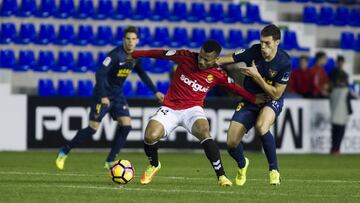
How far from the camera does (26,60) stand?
73.4 ft

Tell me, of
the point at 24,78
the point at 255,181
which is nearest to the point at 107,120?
the point at 24,78

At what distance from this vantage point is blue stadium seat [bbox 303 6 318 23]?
25969mm

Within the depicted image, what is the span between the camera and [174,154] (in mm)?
20797

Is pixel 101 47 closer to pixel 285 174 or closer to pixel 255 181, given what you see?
pixel 285 174

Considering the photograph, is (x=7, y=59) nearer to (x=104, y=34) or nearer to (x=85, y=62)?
(x=85, y=62)

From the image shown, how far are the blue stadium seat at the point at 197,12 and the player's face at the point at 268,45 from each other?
488 inches

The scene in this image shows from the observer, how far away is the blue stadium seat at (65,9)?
23.2 metres

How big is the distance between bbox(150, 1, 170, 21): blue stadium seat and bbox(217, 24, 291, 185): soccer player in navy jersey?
11.7 meters

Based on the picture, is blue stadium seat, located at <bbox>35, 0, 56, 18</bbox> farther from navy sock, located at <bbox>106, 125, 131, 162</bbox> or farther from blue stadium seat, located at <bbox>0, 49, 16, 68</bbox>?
navy sock, located at <bbox>106, 125, 131, 162</bbox>

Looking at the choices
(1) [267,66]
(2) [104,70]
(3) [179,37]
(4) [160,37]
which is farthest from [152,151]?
(3) [179,37]

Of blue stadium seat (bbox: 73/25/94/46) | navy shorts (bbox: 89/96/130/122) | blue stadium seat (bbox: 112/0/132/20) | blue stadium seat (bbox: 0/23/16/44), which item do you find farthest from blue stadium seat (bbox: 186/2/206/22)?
navy shorts (bbox: 89/96/130/122)

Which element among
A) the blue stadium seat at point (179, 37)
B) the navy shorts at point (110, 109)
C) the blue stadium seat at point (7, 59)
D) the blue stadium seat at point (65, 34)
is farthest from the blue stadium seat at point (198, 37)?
the navy shorts at point (110, 109)

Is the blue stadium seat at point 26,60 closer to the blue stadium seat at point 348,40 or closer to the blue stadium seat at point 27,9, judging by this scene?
the blue stadium seat at point 27,9

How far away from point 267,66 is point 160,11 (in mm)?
12086
